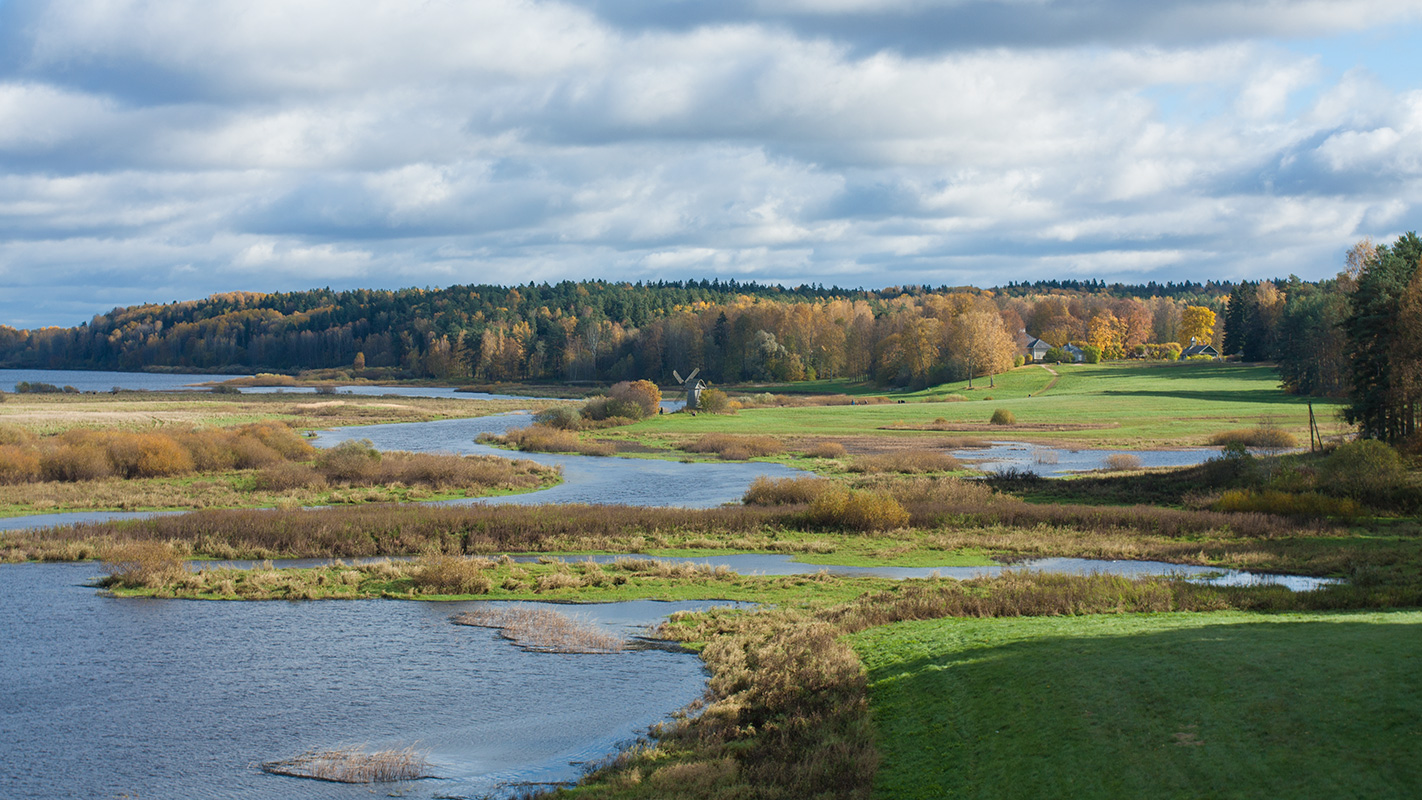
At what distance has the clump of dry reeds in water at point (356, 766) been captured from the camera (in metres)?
14.2

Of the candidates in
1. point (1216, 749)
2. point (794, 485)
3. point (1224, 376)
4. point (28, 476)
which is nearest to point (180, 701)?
point (1216, 749)

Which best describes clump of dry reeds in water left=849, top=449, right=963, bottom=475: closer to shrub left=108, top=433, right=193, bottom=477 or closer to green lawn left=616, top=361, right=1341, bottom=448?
green lawn left=616, top=361, right=1341, bottom=448

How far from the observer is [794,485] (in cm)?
4288

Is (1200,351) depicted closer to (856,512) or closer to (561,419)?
(561,419)

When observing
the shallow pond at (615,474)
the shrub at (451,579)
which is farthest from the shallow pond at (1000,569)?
the shallow pond at (615,474)

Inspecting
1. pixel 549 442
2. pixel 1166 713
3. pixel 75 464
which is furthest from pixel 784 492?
pixel 75 464

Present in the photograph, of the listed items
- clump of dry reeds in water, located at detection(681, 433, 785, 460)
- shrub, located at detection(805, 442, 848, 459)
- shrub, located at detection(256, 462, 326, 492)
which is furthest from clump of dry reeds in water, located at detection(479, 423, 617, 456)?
shrub, located at detection(256, 462, 326, 492)

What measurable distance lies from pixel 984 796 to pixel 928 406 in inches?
3495

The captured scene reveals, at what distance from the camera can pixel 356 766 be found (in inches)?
572

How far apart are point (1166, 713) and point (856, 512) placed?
24529 millimetres

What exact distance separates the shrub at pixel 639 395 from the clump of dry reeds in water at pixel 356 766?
244 ft

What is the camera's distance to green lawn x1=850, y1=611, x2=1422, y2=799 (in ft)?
31.5

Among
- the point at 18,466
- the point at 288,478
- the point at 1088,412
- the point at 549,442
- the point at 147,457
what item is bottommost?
the point at 549,442

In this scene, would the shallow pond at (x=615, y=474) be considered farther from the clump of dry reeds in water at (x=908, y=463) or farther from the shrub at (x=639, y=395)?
the shrub at (x=639, y=395)
